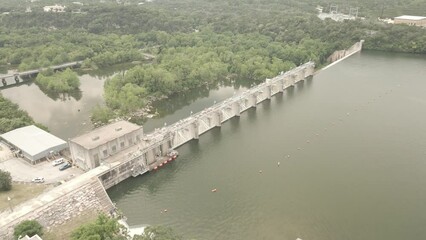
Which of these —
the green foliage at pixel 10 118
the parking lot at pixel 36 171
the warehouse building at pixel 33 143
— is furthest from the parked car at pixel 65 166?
the green foliage at pixel 10 118

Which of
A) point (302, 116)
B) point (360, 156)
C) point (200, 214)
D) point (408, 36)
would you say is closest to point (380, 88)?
point (302, 116)

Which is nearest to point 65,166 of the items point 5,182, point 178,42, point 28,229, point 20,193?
point 20,193

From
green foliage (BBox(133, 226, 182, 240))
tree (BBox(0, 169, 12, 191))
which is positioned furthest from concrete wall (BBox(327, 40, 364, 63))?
tree (BBox(0, 169, 12, 191))

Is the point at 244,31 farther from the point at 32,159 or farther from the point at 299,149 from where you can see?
the point at 32,159

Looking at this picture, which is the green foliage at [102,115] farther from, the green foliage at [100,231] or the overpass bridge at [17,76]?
the overpass bridge at [17,76]

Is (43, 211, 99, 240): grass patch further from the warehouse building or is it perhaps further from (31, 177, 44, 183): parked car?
the warehouse building
